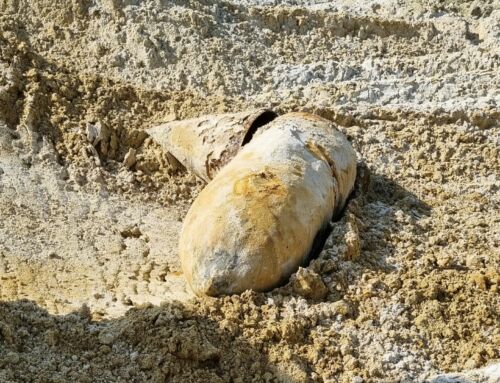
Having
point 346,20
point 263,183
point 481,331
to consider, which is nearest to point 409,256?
point 481,331

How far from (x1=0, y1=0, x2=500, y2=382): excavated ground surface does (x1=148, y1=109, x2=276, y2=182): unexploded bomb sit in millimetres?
204

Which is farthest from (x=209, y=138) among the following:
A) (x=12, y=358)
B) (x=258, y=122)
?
(x=12, y=358)

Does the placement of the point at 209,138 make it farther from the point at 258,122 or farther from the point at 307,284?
the point at 307,284

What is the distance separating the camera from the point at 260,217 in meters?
4.56

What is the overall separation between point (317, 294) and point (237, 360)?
70 centimetres

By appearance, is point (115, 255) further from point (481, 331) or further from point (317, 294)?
point (481, 331)

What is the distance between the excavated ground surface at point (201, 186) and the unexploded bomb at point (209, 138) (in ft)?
0.67

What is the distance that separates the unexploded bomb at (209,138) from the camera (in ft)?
18.8

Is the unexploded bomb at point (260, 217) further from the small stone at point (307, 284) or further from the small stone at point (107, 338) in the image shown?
the small stone at point (107, 338)

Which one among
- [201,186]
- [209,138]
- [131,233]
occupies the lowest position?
[131,233]

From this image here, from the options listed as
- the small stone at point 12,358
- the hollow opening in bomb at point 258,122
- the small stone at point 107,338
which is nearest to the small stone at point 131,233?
the hollow opening in bomb at point 258,122

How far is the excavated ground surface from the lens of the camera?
4.21m

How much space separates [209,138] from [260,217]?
1471 mm

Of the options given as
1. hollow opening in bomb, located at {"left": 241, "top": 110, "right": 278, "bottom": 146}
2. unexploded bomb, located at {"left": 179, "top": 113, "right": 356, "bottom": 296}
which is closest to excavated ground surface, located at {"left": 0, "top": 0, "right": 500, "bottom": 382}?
unexploded bomb, located at {"left": 179, "top": 113, "right": 356, "bottom": 296}
